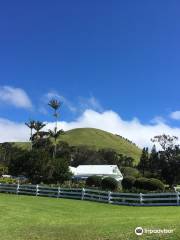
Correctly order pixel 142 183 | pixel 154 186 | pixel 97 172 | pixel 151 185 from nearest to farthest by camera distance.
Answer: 1. pixel 154 186
2. pixel 151 185
3. pixel 142 183
4. pixel 97 172

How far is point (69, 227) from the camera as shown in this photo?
18156 millimetres

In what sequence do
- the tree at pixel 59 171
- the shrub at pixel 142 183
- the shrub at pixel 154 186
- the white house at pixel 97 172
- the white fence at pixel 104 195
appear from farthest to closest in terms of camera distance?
the white house at pixel 97 172
the tree at pixel 59 171
the shrub at pixel 142 183
the shrub at pixel 154 186
the white fence at pixel 104 195

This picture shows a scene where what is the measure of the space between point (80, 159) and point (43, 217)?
11938 centimetres

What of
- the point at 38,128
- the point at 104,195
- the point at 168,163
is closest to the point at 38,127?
the point at 38,128

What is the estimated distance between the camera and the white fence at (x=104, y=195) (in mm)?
31062

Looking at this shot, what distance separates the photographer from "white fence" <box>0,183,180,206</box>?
3106 centimetres

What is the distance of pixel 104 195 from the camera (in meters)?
34.9

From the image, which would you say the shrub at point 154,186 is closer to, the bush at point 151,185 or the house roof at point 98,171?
the bush at point 151,185
